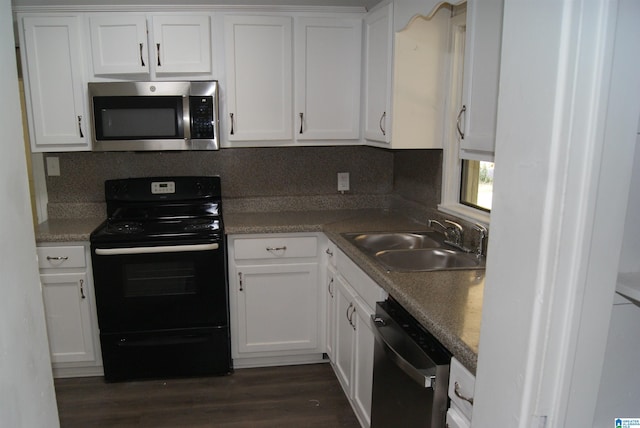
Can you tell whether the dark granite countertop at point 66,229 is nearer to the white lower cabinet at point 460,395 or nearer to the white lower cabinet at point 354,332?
the white lower cabinet at point 354,332

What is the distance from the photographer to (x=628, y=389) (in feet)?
3.02

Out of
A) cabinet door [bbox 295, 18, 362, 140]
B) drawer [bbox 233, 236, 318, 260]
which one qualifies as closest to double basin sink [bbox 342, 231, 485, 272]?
drawer [bbox 233, 236, 318, 260]

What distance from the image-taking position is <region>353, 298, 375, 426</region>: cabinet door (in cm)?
200

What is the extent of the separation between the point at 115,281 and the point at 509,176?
236 cm

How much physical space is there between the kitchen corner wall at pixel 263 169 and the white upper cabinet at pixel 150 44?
617 mm

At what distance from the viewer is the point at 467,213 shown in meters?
2.32

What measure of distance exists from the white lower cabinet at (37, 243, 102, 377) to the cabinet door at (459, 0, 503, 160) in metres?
2.15

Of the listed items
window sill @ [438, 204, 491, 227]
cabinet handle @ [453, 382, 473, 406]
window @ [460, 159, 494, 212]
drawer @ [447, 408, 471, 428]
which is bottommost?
drawer @ [447, 408, 471, 428]

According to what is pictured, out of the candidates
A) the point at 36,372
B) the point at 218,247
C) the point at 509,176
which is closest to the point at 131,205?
the point at 218,247

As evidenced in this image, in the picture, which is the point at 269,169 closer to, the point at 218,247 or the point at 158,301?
the point at 218,247

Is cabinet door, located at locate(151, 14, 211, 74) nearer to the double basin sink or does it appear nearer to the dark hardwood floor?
the double basin sink

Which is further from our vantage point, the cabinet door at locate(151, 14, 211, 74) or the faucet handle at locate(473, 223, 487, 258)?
the cabinet door at locate(151, 14, 211, 74)

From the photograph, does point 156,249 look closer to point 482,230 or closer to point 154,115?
point 154,115

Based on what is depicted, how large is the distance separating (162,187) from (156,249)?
0.57m
